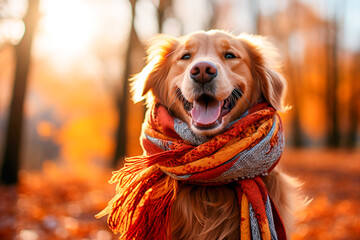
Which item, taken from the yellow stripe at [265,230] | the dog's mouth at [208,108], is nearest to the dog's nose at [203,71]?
the dog's mouth at [208,108]

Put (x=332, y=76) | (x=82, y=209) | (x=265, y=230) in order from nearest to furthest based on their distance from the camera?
Answer: (x=265, y=230), (x=82, y=209), (x=332, y=76)

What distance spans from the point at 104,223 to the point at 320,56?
64.0 ft

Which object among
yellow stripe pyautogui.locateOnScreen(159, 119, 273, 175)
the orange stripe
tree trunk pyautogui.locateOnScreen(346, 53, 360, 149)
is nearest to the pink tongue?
yellow stripe pyautogui.locateOnScreen(159, 119, 273, 175)

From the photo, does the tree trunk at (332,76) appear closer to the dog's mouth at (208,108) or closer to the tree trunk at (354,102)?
the tree trunk at (354,102)

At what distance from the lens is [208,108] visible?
245 centimetres

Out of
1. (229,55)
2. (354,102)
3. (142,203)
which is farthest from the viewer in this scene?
(354,102)

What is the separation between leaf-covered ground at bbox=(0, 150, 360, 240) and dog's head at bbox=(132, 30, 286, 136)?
2370mm

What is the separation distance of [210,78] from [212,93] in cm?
12

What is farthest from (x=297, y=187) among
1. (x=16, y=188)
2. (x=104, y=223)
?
(x=16, y=188)

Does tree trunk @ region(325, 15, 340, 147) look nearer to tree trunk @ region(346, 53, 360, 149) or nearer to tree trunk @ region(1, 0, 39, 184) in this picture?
tree trunk @ region(346, 53, 360, 149)

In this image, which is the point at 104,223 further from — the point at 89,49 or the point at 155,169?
the point at 89,49

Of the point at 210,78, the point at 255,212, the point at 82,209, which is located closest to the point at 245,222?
the point at 255,212

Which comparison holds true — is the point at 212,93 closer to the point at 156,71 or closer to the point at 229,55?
the point at 229,55

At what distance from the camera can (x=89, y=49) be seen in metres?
16.7
